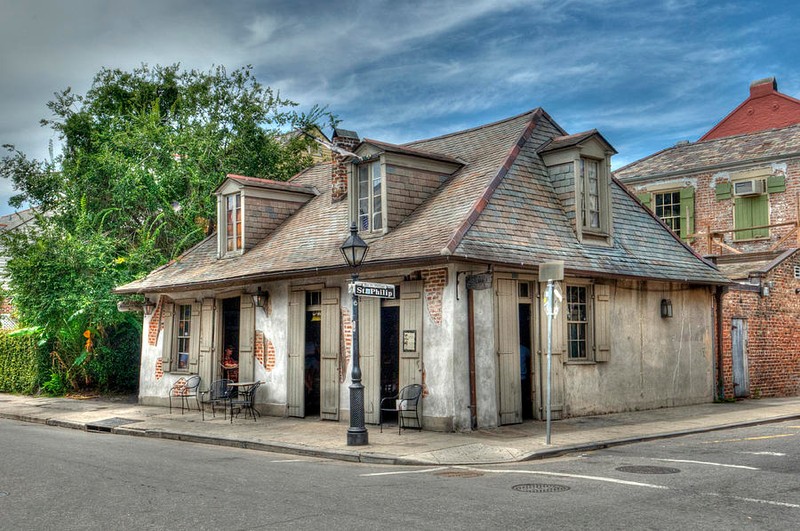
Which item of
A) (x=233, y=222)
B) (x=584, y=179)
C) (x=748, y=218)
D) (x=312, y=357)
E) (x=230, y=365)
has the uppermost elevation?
(x=748, y=218)

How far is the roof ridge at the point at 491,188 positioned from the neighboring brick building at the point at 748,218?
686cm

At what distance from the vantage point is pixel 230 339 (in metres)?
20.3

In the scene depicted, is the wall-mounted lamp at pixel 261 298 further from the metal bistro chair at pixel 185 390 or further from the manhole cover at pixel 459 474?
the manhole cover at pixel 459 474

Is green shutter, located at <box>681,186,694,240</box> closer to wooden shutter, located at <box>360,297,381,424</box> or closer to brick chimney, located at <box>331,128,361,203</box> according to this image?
brick chimney, located at <box>331,128,361,203</box>

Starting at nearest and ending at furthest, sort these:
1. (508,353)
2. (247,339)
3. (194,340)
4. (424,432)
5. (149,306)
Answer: (424,432)
(508,353)
(247,339)
(194,340)
(149,306)

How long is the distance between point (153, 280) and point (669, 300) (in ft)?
43.8

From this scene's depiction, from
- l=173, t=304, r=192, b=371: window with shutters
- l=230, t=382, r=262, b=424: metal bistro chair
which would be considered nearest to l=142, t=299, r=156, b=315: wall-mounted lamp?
l=173, t=304, r=192, b=371: window with shutters

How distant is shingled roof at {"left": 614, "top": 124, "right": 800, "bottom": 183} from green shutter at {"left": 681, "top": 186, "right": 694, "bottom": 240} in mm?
711

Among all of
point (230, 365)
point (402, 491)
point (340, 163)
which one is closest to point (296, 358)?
point (230, 365)

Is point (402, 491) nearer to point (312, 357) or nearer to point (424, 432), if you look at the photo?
point (424, 432)

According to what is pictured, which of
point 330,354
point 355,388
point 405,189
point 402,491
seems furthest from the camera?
point 405,189

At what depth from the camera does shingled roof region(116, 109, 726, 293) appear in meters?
14.3

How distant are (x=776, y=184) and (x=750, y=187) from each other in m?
0.78

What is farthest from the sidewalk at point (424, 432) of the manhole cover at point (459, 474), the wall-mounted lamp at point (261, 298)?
the wall-mounted lamp at point (261, 298)
